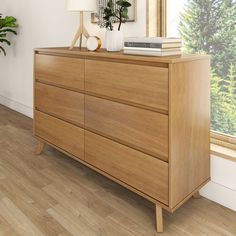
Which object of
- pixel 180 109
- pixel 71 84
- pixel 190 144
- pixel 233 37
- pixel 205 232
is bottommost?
pixel 205 232

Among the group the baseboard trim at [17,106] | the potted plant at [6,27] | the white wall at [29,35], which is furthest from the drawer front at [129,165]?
the potted plant at [6,27]

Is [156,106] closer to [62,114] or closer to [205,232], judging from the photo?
[205,232]

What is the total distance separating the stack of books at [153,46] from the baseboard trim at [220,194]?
0.92m

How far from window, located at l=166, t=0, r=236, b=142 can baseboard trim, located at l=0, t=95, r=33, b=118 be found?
8.17 feet

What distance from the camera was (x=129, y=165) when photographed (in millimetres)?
1777

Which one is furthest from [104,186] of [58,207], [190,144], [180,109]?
[180,109]

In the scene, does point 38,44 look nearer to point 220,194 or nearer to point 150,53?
point 150,53

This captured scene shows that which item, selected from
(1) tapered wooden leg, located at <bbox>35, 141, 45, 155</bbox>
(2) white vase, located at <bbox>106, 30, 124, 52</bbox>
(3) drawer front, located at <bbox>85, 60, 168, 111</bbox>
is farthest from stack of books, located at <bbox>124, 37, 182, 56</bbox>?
(1) tapered wooden leg, located at <bbox>35, 141, 45, 155</bbox>

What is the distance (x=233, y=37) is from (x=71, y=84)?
115cm

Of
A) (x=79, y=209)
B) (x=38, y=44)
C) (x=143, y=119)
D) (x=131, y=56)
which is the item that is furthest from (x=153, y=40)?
(x=38, y=44)

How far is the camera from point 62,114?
7.56 feet

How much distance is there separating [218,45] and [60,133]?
1357 mm

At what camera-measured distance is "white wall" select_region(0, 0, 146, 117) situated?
9.84 feet

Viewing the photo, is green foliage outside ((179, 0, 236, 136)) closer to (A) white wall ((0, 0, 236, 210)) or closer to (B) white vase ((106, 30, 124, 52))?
(A) white wall ((0, 0, 236, 210))
